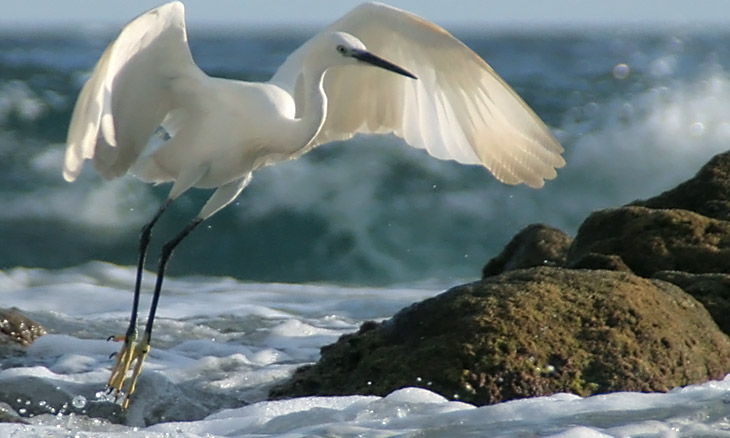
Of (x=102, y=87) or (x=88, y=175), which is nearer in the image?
(x=102, y=87)

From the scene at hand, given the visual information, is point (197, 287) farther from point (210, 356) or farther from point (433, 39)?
point (433, 39)

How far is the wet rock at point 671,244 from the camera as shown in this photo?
19.3ft

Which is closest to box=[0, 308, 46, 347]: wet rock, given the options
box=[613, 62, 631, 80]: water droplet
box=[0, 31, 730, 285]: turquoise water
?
box=[0, 31, 730, 285]: turquoise water

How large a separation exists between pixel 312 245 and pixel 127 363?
8005mm

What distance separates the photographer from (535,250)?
21.9 feet

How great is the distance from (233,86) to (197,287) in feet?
18.7

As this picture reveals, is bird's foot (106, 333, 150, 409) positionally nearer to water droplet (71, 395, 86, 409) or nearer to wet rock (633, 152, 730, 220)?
water droplet (71, 395, 86, 409)

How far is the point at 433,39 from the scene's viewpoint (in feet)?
18.8

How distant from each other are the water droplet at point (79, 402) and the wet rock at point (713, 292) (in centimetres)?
265

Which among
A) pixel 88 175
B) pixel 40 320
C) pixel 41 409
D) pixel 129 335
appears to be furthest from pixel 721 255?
pixel 88 175

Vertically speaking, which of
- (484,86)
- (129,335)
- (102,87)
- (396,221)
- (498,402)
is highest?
(396,221)

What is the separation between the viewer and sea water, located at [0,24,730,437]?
173 inches

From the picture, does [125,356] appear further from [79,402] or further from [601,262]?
[601,262]

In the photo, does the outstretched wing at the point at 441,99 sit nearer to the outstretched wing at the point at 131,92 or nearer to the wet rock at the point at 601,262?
the wet rock at the point at 601,262
